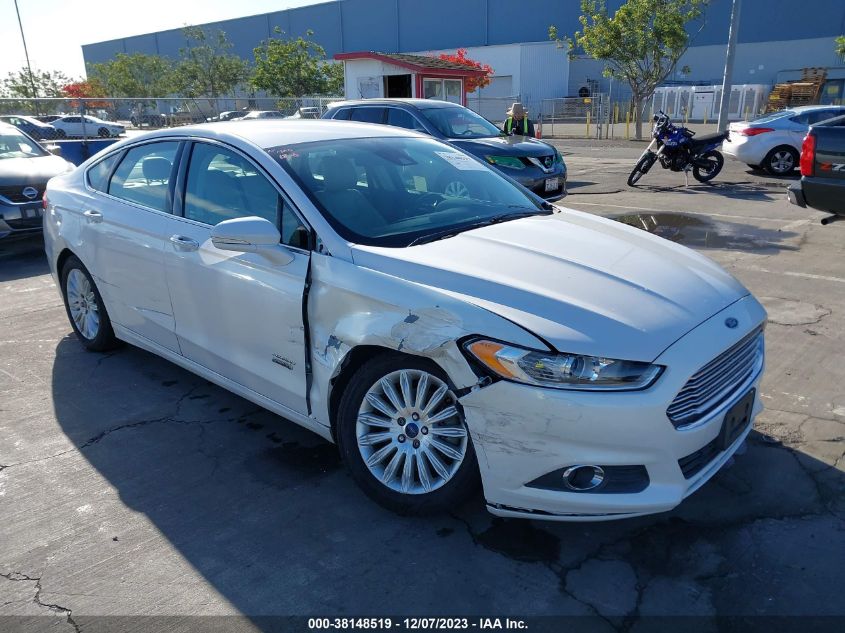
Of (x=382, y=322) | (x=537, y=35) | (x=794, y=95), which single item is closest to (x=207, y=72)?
(x=537, y=35)

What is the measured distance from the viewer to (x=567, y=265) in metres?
3.02

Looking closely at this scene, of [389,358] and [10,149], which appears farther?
[10,149]

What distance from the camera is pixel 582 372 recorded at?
2.48 meters

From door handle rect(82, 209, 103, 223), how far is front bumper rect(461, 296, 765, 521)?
3.14 m

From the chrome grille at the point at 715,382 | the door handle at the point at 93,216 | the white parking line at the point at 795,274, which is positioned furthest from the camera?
the white parking line at the point at 795,274

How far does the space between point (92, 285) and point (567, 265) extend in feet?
11.4

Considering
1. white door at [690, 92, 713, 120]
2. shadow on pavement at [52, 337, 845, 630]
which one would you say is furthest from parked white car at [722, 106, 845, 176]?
white door at [690, 92, 713, 120]

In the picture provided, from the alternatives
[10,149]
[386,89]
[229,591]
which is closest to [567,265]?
[229,591]

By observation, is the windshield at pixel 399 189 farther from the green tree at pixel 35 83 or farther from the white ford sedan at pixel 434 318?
the green tree at pixel 35 83

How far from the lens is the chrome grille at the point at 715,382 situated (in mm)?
2562

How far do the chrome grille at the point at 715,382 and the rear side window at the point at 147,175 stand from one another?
3036 millimetres

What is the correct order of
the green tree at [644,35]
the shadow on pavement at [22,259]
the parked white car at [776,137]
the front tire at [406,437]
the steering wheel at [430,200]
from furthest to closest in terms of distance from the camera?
the green tree at [644,35]
the parked white car at [776,137]
the shadow on pavement at [22,259]
the steering wheel at [430,200]
the front tire at [406,437]

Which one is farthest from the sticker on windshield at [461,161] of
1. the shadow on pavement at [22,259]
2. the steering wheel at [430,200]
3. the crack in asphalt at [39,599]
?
the shadow on pavement at [22,259]

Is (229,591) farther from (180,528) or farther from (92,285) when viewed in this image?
(92,285)
